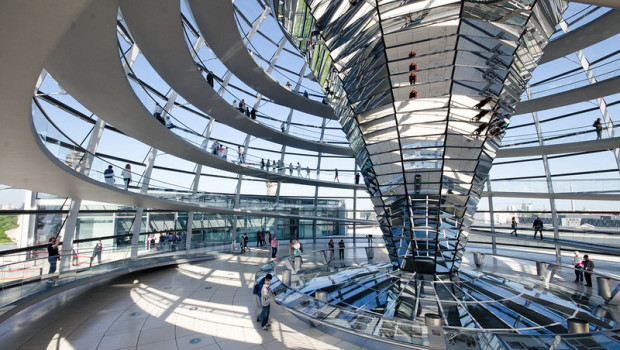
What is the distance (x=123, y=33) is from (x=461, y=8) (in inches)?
632

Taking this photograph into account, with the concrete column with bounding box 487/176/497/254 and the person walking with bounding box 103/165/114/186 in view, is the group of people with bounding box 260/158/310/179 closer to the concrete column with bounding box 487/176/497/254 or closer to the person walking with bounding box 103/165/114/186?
the person walking with bounding box 103/165/114/186

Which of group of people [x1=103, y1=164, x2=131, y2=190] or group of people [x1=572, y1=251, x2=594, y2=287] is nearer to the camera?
group of people [x1=103, y1=164, x2=131, y2=190]

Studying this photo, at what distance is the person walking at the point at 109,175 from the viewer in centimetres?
1199

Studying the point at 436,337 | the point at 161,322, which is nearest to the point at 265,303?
the point at 161,322

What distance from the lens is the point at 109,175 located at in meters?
12.2

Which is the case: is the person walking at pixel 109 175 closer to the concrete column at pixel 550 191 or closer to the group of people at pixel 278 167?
the group of people at pixel 278 167

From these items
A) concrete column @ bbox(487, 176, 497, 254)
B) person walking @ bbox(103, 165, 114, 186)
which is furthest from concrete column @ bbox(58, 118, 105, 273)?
concrete column @ bbox(487, 176, 497, 254)

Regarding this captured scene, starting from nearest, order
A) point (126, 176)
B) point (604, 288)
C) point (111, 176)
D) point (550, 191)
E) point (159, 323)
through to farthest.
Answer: point (159, 323), point (604, 288), point (111, 176), point (126, 176), point (550, 191)

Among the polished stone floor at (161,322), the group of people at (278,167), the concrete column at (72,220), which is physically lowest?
the polished stone floor at (161,322)

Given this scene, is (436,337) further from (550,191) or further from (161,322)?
(550,191)

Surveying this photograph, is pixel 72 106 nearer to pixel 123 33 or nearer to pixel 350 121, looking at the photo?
pixel 123 33

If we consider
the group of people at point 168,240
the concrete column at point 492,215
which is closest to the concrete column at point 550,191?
the concrete column at point 492,215

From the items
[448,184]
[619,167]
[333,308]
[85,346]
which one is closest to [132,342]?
[85,346]

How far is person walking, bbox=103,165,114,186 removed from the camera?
11989 millimetres
